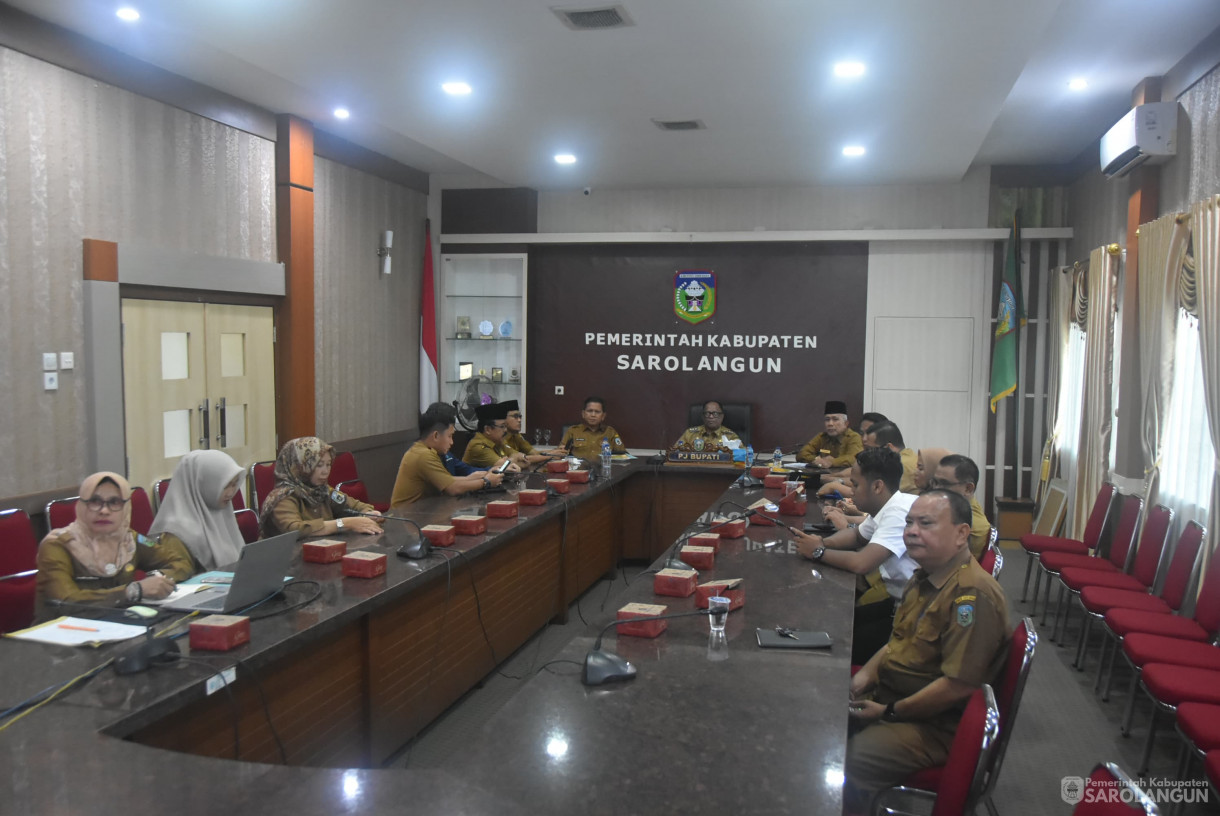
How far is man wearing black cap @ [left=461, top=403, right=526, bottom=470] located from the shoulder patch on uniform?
3.94m

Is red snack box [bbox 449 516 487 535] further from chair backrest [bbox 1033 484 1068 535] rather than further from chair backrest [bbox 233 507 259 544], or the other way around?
chair backrest [bbox 1033 484 1068 535]

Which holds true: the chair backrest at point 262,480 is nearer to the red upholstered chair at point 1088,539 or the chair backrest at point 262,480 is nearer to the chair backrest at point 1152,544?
the red upholstered chair at point 1088,539

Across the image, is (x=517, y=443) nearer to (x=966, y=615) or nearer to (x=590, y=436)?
(x=590, y=436)

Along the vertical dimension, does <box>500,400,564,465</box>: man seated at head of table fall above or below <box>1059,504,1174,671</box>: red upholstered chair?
above

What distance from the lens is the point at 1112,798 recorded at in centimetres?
133

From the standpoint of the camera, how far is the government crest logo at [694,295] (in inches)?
317

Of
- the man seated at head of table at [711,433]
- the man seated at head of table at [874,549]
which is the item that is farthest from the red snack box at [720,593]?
the man seated at head of table at [711,433]

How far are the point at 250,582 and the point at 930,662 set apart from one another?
200 centimetres

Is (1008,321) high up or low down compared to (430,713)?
up

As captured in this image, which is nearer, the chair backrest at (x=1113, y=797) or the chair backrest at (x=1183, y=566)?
the chair backrest at (x=1113, y=797)

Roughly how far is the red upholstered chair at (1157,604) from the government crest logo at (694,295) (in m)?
4.51

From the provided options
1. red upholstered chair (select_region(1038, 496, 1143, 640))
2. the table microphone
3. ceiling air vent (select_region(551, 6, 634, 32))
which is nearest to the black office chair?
red upholstered chair (select_region(1038, 496, 1143, 640))

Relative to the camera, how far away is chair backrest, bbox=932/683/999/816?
1960 mm

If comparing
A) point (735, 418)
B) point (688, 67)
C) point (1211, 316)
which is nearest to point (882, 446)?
point (1211, 316)
